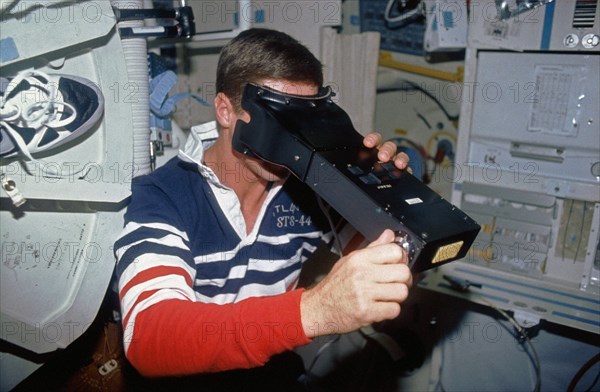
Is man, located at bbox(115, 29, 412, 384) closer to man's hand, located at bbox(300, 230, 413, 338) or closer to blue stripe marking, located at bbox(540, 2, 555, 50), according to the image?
Answer: man's hand, located at bbox(300, 230, 413, 338)

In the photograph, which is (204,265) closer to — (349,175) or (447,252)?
(349,175)

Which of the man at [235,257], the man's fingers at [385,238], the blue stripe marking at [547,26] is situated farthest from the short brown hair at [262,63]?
the blue stripe marking at [547,26]

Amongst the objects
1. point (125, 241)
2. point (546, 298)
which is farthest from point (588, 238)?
point (125, 241)

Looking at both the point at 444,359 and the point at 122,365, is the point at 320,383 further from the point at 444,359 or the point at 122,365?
the point at 122,365

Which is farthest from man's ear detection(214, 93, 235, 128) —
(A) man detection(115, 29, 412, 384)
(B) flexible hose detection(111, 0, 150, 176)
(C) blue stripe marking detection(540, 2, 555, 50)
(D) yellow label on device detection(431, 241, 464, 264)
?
(C) blue stripe marking detection(540, 2, 555, 50)

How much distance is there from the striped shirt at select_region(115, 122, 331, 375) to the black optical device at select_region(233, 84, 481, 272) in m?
0.22

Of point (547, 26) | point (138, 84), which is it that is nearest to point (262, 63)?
point (138, 84)

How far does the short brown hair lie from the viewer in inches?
49.9

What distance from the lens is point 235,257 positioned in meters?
1.39

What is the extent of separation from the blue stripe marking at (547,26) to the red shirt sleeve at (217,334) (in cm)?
126

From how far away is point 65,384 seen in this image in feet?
4.50

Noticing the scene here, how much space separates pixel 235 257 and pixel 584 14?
132 cm

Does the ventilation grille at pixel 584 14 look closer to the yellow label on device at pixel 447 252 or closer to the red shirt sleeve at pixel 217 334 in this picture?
the yellow label on device at pixel 447 252

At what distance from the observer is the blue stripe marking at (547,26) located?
5.03ft
